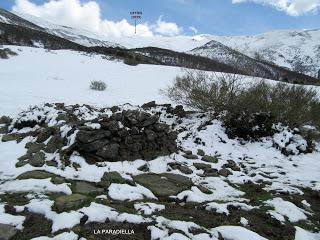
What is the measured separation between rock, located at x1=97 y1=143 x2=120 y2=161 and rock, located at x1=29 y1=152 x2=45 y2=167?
1.12m

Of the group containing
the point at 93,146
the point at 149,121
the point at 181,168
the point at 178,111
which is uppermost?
the point at 149,121

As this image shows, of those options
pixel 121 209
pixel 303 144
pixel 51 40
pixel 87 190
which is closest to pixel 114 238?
pixel 121 209

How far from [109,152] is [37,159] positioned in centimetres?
142

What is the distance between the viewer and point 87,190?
6371 millimetres

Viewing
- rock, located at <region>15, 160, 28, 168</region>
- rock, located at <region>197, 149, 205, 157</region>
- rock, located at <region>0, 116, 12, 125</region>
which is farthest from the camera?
rock, located at <region>0, 116, 12, 125</region>

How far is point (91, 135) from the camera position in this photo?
8125 millimetres

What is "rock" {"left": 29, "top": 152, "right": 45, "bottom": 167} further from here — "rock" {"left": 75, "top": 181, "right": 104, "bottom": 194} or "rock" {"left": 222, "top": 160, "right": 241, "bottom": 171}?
"rock" {"left": 222, "top": 160, "right": 241, "bottom": 171}

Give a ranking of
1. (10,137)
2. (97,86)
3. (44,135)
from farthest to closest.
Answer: (97,86), (10,137), (44,135)

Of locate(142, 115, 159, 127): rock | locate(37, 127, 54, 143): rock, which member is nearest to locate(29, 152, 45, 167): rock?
locate(37, 127, 54, 143): rock

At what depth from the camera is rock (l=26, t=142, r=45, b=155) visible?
8.16 meters

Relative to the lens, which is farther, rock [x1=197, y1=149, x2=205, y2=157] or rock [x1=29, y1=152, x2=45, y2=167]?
rock [x1=197, y1=149, x2=205, y2=157]

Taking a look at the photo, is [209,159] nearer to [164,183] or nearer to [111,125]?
[164,183]

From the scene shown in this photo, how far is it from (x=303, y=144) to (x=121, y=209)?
6.58 metres

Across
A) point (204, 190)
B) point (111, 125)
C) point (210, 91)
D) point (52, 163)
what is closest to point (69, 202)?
point (52, 163)
